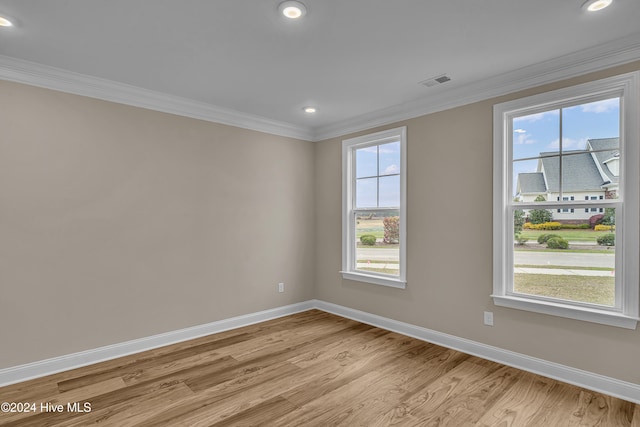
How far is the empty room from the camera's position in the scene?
2268 millimetres

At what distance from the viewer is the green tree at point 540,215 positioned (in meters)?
2.88

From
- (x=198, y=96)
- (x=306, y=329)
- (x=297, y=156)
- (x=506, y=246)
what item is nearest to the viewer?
(x=506, y=246)

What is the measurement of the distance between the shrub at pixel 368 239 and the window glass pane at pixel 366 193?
387 mm

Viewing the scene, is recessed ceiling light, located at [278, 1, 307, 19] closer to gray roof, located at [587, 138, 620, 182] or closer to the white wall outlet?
gray roof, located at [587, 138, 620, 182]

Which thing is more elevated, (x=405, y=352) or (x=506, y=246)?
(x=506, y=246)

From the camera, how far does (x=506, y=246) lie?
3.08 meters

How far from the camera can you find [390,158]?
4.14 meters

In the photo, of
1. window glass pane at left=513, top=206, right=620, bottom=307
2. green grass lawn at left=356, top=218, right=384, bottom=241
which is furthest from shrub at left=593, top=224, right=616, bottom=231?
green grass lawn at left=356, top=218, right=384, bottom=241

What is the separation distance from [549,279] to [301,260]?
2.93 meters

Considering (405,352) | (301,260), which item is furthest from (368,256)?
(405,352)

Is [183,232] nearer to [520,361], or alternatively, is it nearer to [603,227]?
[520,361]

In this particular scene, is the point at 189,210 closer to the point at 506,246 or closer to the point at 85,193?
the point at 85,193

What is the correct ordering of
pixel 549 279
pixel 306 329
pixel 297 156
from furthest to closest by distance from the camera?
pixel 297 156, pixel 306 329, pixel 549 279

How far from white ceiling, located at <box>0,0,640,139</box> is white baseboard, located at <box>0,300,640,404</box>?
2355 millimetres
